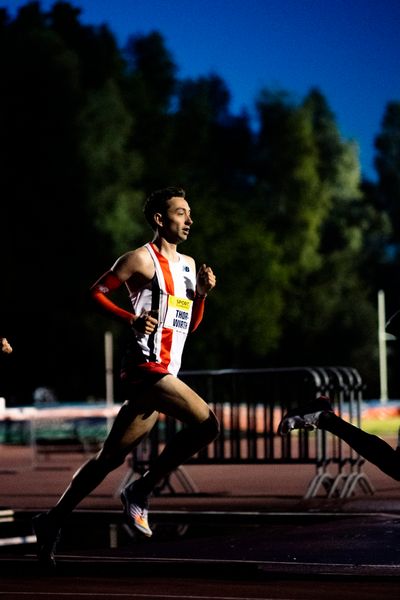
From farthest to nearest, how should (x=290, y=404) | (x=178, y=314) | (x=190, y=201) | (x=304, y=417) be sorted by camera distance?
(x=190, y=201)
(x=290, y=404)
(x=178, y=314)
(x=304, y=417)

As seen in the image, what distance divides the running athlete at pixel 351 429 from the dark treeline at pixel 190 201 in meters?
38.0

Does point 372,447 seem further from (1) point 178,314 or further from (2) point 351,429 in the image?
(1) point 178,314

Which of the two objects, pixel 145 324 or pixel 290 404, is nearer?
pixel 145 324

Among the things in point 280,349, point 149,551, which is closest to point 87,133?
point 280,349

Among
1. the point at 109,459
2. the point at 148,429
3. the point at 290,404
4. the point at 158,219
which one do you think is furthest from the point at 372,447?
the point at 290,404

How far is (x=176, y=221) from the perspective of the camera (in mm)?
9562

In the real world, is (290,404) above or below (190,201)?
below

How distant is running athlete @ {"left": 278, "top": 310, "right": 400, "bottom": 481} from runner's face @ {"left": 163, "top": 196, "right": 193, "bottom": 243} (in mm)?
1426

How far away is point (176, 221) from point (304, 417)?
1.57 m

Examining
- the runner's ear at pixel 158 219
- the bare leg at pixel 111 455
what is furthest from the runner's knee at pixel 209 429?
the runner's ear at pixel 158 219

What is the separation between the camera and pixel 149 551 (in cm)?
989

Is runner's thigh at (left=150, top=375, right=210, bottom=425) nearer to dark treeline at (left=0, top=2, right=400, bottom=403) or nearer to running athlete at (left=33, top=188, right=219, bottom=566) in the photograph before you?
running athlete at (left=33, top=188, right=219, bottom=566)

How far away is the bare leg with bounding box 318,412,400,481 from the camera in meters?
8.75

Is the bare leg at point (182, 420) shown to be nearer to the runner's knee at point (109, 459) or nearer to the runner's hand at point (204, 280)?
the runner's knee at point (109, 459)
